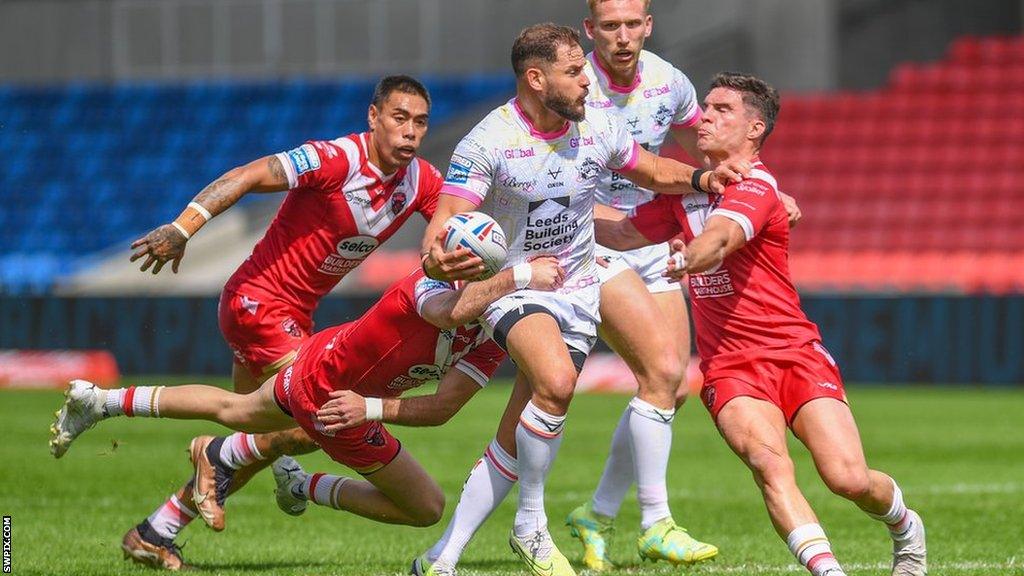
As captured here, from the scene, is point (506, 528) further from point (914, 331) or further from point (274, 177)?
point (914, 331)

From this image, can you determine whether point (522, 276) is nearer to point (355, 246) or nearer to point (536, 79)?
point (536, 79)

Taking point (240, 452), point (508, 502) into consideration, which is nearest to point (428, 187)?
point (240, 452)

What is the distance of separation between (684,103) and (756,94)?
4.08 ft

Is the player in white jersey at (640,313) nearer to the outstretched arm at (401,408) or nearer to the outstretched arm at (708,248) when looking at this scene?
the outstretched arm at (401,408)

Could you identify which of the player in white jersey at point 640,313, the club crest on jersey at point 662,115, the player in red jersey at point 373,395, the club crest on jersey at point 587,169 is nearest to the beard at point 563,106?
the club crest on jersey at point 587,169

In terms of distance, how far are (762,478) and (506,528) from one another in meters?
3.32

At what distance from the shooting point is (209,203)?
24.3ft

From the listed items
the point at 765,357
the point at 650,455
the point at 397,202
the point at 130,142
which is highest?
the point at 397,202

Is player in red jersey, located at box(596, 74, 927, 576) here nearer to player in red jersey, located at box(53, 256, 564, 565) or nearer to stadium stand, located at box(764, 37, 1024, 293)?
player in red jersey, located at box(53, 256, 564, 565)

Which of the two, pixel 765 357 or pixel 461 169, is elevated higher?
pixel 461 169

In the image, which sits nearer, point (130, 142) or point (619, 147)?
point (619, 147)

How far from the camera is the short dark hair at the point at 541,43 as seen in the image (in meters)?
6.76

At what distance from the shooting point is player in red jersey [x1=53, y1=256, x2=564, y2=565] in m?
6.71

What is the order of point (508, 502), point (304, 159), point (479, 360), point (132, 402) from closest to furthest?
point (479, 360)
point (132, 402)
point (304, 159)
point (508, 502)
